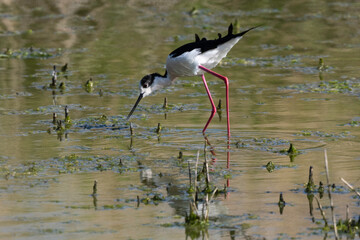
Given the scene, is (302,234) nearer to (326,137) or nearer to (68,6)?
(326,137)

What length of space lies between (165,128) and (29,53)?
605cm

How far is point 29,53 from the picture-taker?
1391 centimetres

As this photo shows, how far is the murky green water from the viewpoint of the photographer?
18.1 feet

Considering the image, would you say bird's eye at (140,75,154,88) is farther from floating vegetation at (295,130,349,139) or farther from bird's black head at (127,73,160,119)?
floating vegetation at (295,130,349,139)

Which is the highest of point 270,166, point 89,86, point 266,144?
point 89,86

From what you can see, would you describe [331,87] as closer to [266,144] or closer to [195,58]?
[195,58]

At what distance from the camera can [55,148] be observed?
25.5 feet

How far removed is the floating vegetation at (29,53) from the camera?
13655 mm

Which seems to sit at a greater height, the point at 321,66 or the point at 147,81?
the point at 321,66

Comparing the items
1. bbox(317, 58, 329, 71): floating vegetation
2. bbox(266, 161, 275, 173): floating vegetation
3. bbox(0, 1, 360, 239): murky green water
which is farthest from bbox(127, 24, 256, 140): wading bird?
bbox(317, 58, 329, 71): floating vegetation

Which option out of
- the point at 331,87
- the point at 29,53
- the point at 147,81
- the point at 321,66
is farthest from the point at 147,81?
the point at 29,53

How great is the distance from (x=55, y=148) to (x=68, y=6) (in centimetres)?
1167

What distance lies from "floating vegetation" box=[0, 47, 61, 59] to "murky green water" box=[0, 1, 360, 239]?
0.09ft

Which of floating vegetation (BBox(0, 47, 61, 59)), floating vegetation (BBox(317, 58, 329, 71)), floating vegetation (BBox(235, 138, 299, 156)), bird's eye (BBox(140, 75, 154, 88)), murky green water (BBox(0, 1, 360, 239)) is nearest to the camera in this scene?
murky green water (BBox(0, 1, 360, 239))
